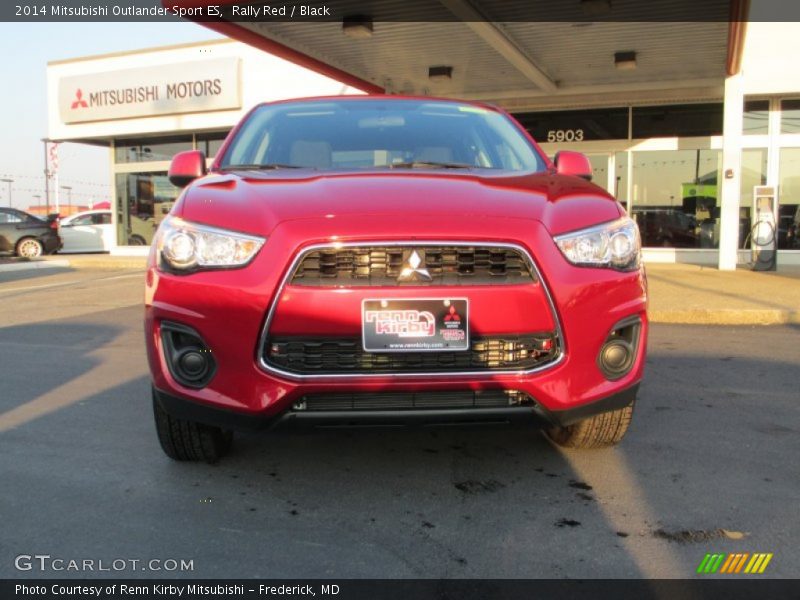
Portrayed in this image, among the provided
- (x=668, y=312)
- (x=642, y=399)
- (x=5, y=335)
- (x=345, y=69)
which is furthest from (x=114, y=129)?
(x=642, y=399)

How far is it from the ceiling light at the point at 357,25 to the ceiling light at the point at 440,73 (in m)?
2.98

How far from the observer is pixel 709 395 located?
4516 mm

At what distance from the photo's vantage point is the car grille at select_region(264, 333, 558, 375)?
8.22 feet

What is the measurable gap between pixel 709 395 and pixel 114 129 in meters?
17.8

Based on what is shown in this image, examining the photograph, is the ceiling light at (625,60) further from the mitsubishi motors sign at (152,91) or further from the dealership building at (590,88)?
the mitsubishi motors sign at (152,91)

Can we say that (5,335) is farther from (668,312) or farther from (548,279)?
(668,312)

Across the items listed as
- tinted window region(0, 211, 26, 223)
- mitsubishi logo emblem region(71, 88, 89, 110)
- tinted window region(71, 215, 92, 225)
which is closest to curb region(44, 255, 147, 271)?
tinted window region(0, 211, 26, 223)

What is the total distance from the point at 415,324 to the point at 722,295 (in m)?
7.29

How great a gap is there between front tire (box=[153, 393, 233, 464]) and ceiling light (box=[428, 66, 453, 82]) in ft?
36.7

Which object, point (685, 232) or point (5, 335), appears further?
point (685, 232)

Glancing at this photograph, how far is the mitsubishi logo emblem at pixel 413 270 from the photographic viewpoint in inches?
99.2

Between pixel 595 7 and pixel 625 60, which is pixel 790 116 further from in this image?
pixel 595 7

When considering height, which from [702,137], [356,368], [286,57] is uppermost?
[286,57]

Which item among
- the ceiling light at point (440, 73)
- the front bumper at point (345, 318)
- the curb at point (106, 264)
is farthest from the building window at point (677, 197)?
the front bumper at point (345, 318)
